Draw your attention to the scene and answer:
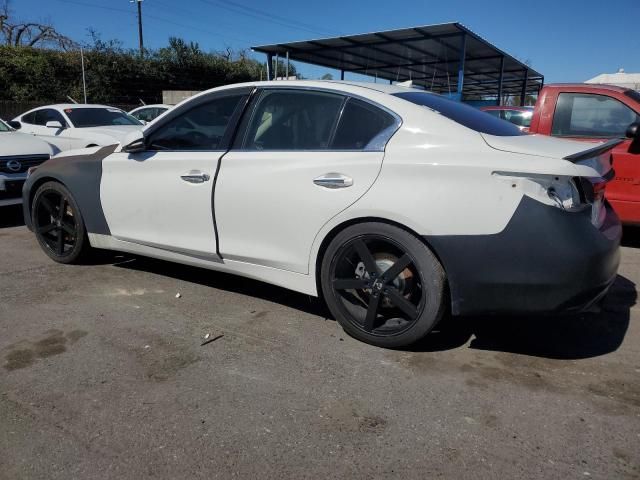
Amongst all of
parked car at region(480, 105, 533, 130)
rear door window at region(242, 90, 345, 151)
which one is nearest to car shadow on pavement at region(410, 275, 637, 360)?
rear door window at region(242, 90, 345, 151)

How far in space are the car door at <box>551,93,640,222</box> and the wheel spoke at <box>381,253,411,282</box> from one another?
3.48m

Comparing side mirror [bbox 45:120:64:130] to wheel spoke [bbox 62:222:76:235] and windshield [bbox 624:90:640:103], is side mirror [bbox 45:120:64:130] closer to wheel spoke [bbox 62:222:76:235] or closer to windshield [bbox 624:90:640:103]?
wheel spoke [bbox 62:222:76:235]

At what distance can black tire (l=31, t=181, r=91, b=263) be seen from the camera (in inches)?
178

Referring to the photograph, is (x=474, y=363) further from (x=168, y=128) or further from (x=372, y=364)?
(x=168, y=128)

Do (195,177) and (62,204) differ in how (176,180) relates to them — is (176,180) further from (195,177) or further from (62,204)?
(62,204)

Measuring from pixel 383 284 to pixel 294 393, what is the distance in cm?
81

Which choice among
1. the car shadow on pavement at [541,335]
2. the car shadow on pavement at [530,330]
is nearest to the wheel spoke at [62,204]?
the car shadow on pavement at [530,330]

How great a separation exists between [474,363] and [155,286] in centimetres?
256

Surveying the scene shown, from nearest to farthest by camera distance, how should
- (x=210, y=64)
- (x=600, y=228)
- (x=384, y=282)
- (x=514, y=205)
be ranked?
(x=514, y=205) → (x=600, y=228) → (x=384, y=282) → (x=210, y=64)

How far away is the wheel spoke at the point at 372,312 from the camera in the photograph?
308 centimetres

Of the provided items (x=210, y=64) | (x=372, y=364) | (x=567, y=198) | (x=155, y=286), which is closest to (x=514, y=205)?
(x=567, y=198)

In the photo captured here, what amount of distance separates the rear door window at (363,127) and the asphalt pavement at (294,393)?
120 cm

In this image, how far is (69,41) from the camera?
101 ft

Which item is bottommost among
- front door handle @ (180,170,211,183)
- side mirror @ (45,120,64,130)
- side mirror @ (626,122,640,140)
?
front door handle @ (180,170,211,183)
